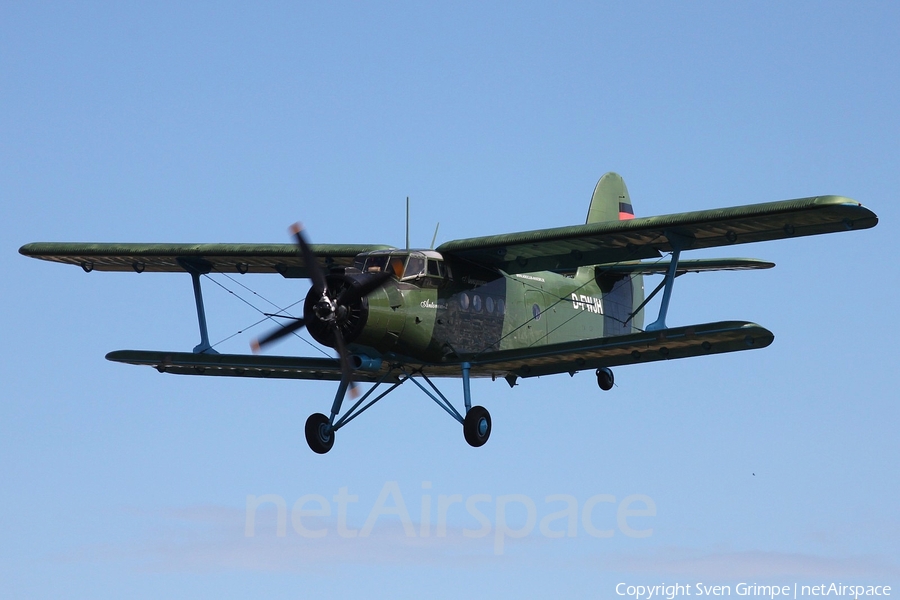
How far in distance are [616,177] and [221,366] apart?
485 inches

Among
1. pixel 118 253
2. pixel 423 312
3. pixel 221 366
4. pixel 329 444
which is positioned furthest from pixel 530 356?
pixel 118 253

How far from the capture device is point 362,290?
29281 millimetres

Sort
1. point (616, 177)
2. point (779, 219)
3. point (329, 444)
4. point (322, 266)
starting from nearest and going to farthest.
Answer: point (779, 219) < point (329, 444) < point (322, 266) < point (616, 177)

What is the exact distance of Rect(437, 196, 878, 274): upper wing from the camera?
1120 inches

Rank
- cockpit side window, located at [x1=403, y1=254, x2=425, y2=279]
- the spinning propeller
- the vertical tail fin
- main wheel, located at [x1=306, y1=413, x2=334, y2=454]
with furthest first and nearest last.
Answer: the vertical tail fin
main wheel, located at [x1=306, y1=413, x2=334, y2=454]
cockpit side window, located at [x1=403, y1=254, x2=425, y2=279]
the spinning propeller

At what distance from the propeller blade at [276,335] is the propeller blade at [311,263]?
91cm

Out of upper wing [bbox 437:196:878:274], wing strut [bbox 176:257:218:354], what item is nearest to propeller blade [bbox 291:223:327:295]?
upper wing [bbox 437:196:878:274]

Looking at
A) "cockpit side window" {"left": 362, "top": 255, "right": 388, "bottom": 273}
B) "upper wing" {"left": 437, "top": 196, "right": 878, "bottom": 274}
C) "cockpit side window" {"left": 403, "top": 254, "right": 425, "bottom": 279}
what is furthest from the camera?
"cockpit side window" {"left": 403, "top": 254, "right": 425, "bottom": 279}

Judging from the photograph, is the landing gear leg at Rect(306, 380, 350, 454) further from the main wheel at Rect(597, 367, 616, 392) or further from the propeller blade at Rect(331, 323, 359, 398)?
the main wheel at Rect(597, 367, 616, 392)

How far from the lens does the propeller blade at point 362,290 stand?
29125 mm

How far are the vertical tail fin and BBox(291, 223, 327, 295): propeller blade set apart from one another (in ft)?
37.0

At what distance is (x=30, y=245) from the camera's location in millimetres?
Result: 35531

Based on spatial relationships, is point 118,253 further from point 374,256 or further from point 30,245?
point 374,256

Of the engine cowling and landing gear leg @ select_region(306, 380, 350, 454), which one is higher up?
the engine cowling
